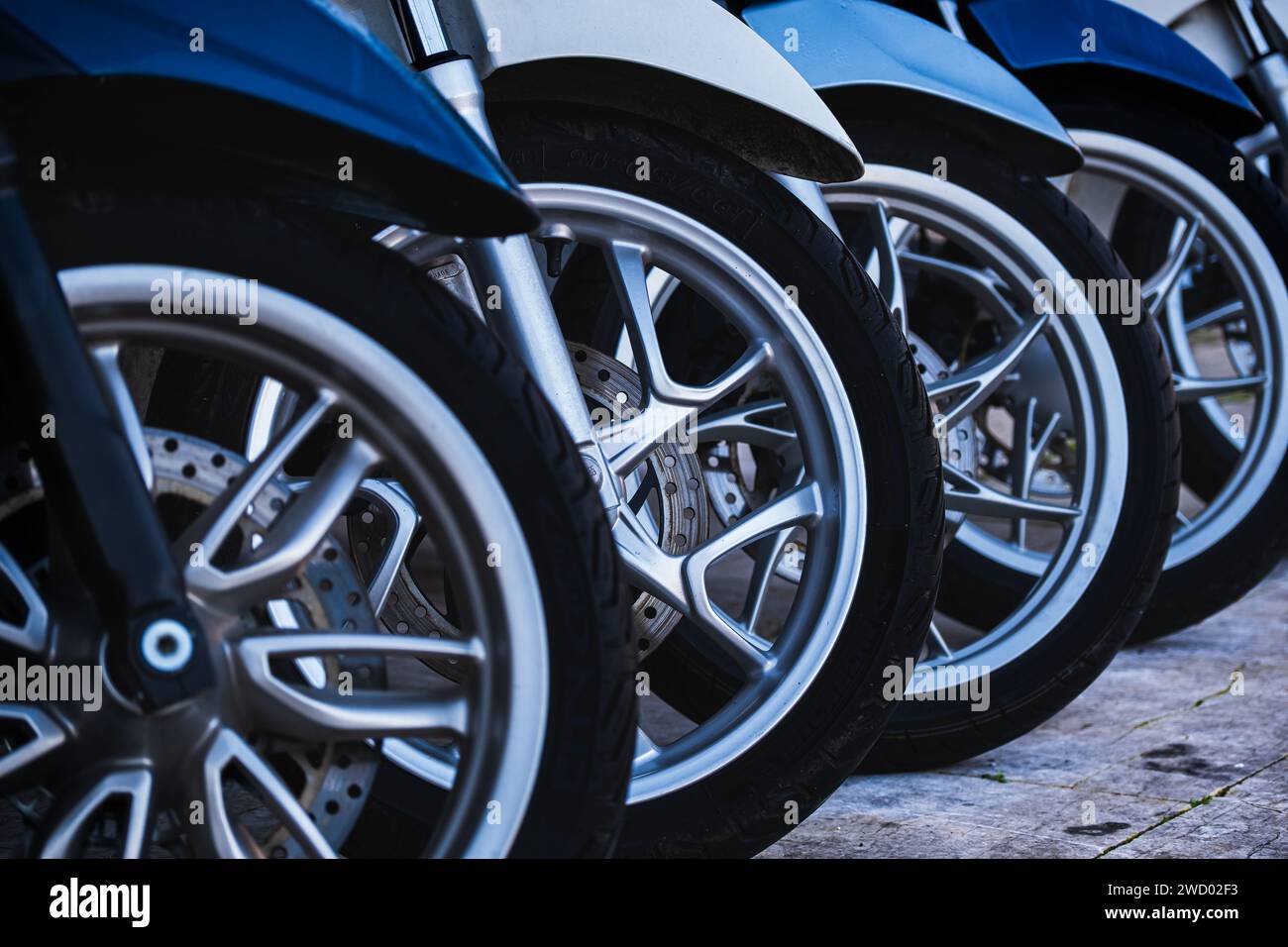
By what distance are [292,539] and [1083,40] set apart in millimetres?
2454

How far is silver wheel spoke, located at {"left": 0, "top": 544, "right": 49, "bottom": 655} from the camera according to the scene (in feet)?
4.63

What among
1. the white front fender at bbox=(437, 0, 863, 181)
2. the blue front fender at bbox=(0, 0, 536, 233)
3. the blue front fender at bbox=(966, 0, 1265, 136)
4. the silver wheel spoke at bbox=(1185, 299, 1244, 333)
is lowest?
the silver wheel spoke at bbox=(1185, 299, 1244, 333)

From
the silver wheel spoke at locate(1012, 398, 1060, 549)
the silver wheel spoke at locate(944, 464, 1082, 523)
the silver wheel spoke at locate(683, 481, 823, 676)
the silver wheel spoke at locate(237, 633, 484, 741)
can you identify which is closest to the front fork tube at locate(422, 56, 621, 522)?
the silver wheel spoke at locate(683, 481, 823, 676)

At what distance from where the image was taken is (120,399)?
1.45 metres

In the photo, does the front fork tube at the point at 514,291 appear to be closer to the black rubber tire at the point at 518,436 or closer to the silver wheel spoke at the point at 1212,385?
the black rubber tire at the point at 518,436

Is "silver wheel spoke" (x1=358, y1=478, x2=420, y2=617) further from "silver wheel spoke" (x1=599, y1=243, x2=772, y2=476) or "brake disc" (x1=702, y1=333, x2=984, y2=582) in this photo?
"brake disc" (x1=702, y1=333, x2=984, y2=582)

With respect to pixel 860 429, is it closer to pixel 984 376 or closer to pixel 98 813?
pixel 984 376

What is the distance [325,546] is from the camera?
61.4 inches

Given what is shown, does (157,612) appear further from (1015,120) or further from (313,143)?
(1015,120)

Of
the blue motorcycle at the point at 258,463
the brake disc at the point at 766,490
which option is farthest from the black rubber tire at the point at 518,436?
the brake disc at the point at 766,490

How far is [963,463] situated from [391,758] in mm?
1579

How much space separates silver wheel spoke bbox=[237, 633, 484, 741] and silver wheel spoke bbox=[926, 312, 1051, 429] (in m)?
1.61

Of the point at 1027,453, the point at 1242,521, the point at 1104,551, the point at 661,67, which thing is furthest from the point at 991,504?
the point at 661,67

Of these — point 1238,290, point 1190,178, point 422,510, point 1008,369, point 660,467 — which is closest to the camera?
point 422,510
